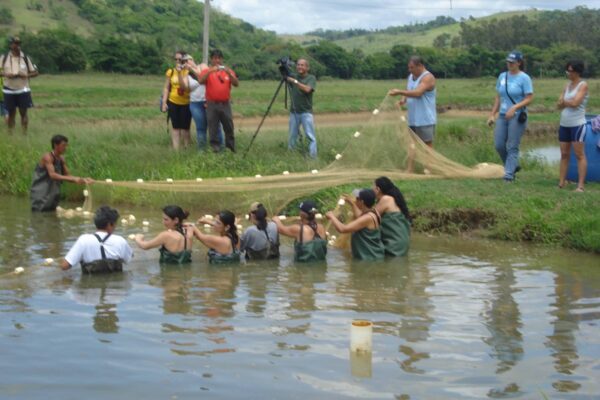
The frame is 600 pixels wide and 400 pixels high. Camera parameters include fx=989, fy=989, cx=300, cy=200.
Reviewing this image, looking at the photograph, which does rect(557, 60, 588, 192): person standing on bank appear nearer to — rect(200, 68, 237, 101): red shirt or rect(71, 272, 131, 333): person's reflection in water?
rect(200, 68, 237, 101): red shirt

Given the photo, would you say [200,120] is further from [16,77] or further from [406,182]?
[406,182]

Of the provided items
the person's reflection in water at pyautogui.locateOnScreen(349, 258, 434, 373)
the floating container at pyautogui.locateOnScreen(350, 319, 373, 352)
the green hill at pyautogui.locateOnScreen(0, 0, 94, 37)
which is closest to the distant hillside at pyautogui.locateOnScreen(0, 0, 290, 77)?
the green hill at pyautogui.locateOnScreen(0, 0, 94, 37)

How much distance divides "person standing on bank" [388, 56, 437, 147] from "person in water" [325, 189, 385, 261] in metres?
3.46

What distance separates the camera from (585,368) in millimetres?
7363

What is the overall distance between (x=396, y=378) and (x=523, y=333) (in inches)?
67.5

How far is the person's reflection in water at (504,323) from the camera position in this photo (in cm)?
764

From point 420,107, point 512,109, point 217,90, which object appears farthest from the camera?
point 217,90

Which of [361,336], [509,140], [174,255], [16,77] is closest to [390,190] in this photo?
[174,255]

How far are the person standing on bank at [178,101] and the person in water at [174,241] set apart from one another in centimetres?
583

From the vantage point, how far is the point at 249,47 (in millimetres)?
59906

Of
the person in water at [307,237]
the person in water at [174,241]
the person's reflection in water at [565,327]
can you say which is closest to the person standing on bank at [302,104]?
the person in water at [307,237]

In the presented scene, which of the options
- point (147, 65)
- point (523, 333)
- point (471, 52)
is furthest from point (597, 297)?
point (471, 52)

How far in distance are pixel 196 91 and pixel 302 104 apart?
1843 millimetres

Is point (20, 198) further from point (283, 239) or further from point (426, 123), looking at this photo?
point (426, 123)
